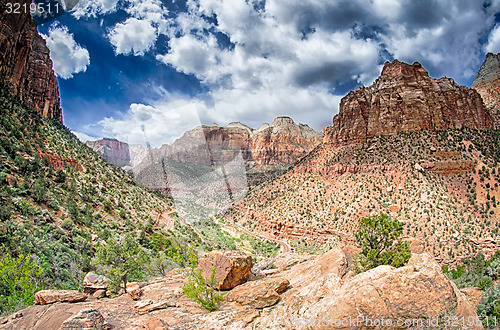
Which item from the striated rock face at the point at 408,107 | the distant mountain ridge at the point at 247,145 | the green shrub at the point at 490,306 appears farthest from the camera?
the distant mountain ridge at the point at 247,145

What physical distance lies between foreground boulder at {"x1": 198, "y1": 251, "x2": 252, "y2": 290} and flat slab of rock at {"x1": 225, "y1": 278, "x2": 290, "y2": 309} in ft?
3.40

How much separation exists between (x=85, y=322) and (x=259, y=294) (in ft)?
17.6

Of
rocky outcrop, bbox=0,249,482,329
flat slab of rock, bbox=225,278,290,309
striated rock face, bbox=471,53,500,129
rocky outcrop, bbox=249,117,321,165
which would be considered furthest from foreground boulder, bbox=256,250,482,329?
rocky outcrop, bbox=249,117,321,165

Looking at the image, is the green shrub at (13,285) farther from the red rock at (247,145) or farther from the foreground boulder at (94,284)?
the red rock at (247,145)

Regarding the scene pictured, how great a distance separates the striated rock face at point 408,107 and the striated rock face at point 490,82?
20.2m

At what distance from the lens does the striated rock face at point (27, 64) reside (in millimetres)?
38000

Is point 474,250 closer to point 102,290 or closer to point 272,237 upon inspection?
point 272,237

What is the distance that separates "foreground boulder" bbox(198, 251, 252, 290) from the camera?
35.9 feet

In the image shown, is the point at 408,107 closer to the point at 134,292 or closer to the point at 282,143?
the point at 134,292

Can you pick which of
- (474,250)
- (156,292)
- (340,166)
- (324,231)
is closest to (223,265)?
(156,292)

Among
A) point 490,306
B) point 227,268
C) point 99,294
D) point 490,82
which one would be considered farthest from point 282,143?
point 490,306

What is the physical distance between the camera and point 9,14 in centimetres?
3681

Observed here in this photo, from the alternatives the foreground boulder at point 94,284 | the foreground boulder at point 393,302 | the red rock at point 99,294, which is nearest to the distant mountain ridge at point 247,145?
the foreground boulder at point 94,284

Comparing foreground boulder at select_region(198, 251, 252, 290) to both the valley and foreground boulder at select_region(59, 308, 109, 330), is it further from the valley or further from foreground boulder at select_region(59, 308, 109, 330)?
foreground boulder at select_region(59, 308, 109, 330)
